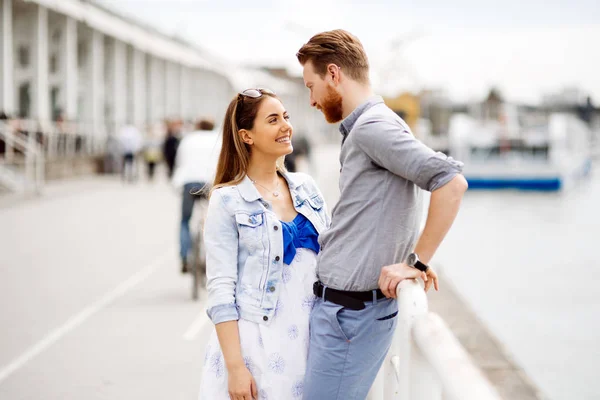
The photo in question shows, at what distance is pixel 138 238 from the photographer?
45.8 ft

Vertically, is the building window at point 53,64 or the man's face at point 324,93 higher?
the building window at point 53,64


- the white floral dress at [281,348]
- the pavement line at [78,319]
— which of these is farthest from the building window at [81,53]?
the white floral dress at [281,348]

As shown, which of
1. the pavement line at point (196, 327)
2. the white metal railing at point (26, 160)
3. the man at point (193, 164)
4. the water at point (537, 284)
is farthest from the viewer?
the white metal railing at point (26, 160)

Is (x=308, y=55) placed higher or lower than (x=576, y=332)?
higher

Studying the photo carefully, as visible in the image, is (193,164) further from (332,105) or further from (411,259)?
(411,259)

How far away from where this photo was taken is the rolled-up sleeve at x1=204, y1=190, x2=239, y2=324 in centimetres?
283

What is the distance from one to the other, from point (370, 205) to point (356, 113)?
31cm

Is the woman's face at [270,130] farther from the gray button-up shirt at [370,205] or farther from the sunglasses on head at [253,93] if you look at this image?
the gray button-up shirt at [370,205]

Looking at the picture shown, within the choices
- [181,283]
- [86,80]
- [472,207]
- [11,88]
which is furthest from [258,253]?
[86,80]

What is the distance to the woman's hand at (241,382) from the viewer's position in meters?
2.80

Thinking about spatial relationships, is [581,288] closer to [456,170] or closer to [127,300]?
[127,300]

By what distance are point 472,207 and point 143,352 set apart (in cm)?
2459

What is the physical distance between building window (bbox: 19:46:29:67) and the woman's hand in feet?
89.9

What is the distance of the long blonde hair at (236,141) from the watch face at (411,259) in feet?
2.45
